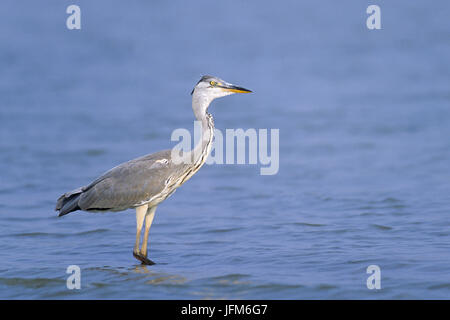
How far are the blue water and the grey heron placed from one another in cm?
79

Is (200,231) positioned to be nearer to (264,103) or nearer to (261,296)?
(261,296)

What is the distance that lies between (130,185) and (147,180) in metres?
0.24

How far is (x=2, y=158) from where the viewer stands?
1884 centimetres

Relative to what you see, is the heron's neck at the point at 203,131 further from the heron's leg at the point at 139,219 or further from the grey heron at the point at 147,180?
the heron's leg at the point at 139,219

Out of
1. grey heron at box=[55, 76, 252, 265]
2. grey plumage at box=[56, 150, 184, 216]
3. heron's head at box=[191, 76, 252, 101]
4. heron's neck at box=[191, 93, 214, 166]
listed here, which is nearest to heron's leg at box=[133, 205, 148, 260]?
grey heron at box=[55, 76, 252, 265]

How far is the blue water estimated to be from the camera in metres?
10.0

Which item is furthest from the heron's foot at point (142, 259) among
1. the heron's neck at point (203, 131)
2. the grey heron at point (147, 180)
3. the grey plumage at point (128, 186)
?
the heron's neck at point (203, 131)

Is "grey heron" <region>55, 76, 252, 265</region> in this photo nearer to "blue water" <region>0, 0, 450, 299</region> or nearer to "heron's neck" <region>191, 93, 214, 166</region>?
"heron's neck" <region>191, 93, 214, 166</region>

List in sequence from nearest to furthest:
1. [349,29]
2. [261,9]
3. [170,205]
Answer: [170,205], [349,29], [261,9]

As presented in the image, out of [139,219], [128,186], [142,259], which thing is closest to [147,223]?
[139,219]

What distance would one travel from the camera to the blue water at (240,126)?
10.0 meters
